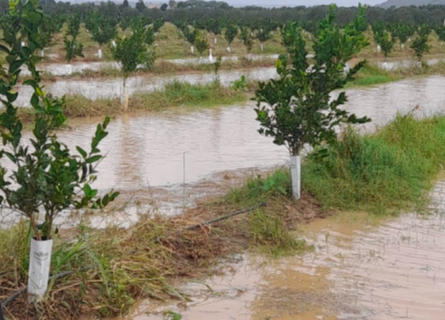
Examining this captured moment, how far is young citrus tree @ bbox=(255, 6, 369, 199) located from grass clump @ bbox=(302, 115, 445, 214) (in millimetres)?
285

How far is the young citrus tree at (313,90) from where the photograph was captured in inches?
284

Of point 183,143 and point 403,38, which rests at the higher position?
point 403,38

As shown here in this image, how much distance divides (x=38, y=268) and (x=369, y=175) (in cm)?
464

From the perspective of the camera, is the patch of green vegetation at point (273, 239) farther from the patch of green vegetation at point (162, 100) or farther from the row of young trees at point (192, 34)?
the row of young trees at point (192, 34)

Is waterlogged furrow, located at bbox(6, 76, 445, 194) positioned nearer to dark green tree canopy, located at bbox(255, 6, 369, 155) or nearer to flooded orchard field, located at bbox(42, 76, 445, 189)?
flooded orchard field, located at bbox(42, 76, 445, 189)

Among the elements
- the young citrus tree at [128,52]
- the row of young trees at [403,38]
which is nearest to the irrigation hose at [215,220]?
the young citrus tree at [128,52]

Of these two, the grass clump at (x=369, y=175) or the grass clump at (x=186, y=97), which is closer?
the grass clump at (x=369, y=175)

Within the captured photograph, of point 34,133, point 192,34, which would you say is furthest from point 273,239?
point 192,34

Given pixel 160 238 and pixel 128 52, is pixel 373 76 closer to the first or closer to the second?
pixel 128 52

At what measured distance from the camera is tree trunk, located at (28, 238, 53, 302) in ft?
14.5

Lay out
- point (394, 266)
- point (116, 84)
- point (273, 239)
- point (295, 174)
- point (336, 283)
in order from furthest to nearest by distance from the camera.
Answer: point (116, 84)
point (295, 174)
point (273, 239)
point (394, 266)
point (336, 283)

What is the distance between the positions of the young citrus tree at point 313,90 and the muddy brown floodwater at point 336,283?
1.02 meters

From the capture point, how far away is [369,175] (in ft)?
26.2

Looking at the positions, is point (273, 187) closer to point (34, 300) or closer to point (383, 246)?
point (383, 246)
